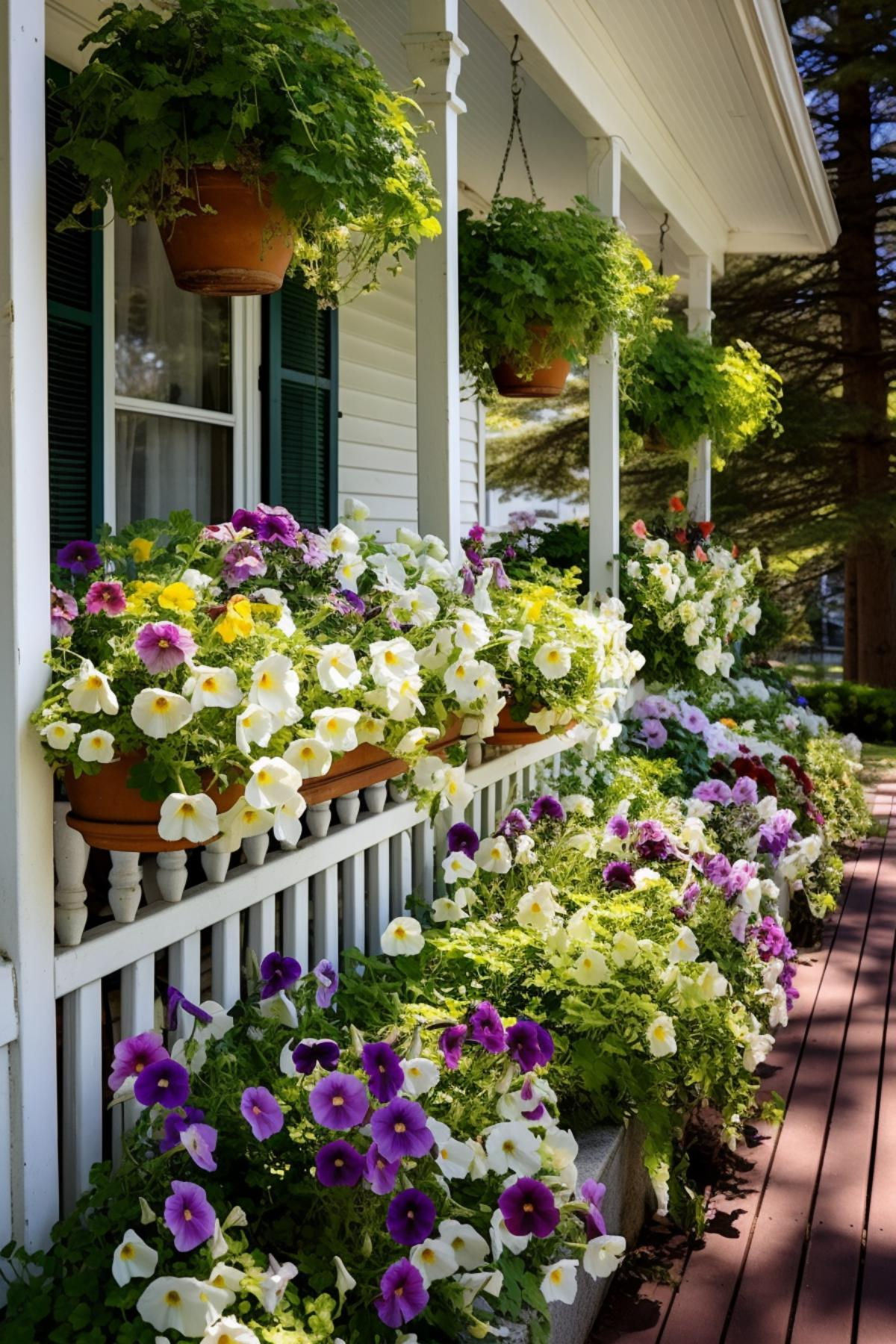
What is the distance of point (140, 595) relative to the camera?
1991mm

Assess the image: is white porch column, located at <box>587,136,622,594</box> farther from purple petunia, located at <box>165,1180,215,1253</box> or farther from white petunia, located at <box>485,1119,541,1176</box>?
purple petunia, located at <box>165,1180,215,1253</box>

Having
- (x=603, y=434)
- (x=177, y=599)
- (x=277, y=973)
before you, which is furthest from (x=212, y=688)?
(x=603, y=434)

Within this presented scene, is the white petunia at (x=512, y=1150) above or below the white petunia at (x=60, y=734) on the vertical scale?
below

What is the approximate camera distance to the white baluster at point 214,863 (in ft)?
7.18

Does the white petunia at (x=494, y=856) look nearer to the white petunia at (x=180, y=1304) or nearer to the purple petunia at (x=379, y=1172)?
the purple petunia at (x=379, y=1172)

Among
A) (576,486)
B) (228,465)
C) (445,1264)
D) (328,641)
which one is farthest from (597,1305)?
(576,486)

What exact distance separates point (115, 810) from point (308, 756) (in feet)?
0.91

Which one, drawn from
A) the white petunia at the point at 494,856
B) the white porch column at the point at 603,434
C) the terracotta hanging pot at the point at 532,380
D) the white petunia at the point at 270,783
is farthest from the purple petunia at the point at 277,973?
the white porch column at the point at 603,434

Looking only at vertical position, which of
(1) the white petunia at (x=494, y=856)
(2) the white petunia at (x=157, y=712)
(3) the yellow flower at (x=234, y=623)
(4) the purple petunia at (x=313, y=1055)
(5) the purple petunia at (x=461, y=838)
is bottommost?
(4) the purple petunia at (x=313, y=1055)

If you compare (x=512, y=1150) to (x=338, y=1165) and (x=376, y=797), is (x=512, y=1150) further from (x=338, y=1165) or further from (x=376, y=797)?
(x=376, y=797)

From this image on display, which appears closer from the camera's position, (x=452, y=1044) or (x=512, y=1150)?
(x=512, y=1150)

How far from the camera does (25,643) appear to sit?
5.78 ft

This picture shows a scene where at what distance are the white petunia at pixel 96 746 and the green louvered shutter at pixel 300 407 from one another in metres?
2.63

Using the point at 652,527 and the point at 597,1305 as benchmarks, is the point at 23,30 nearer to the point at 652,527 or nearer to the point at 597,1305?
the point at 597,1305
